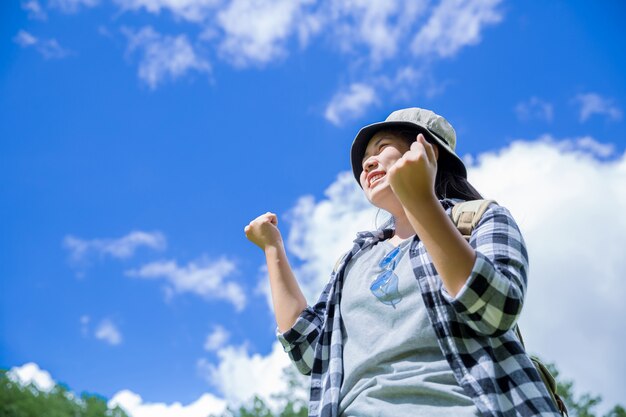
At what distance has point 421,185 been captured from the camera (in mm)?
1660

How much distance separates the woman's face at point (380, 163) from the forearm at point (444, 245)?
76 cm

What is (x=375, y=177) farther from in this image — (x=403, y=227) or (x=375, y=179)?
(x=403, y=227)

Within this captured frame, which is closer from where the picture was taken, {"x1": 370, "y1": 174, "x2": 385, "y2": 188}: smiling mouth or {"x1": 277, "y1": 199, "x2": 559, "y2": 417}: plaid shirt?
{"x1": 277, "y1": 199, "x2": 559, "y2": 417}: plaid shirt

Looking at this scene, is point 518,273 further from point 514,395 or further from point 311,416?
point 311,416

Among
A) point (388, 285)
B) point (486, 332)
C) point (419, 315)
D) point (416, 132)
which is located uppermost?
point (416, 132)

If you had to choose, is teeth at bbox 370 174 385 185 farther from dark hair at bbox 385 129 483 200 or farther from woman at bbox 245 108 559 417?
dark hair at bbox 385 129 483 200

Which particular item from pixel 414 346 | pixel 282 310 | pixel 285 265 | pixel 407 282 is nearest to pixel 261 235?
pixel 285 265

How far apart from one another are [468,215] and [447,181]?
47cm

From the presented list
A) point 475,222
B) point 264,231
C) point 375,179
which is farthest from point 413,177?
point 264,231

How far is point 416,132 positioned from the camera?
8.38 feet

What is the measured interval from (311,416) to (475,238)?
833 millimetres

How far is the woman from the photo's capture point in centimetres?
163

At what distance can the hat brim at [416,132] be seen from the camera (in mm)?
2494

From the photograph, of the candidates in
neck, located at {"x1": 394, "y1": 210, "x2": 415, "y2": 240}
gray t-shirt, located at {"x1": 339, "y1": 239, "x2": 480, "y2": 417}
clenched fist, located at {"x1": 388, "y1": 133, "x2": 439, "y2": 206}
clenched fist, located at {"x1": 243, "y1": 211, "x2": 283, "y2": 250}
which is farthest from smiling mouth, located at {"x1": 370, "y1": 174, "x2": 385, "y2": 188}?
clenched fist, located at {"x1": 388, "y1": 133, "x2": 439, "y2": 206}
